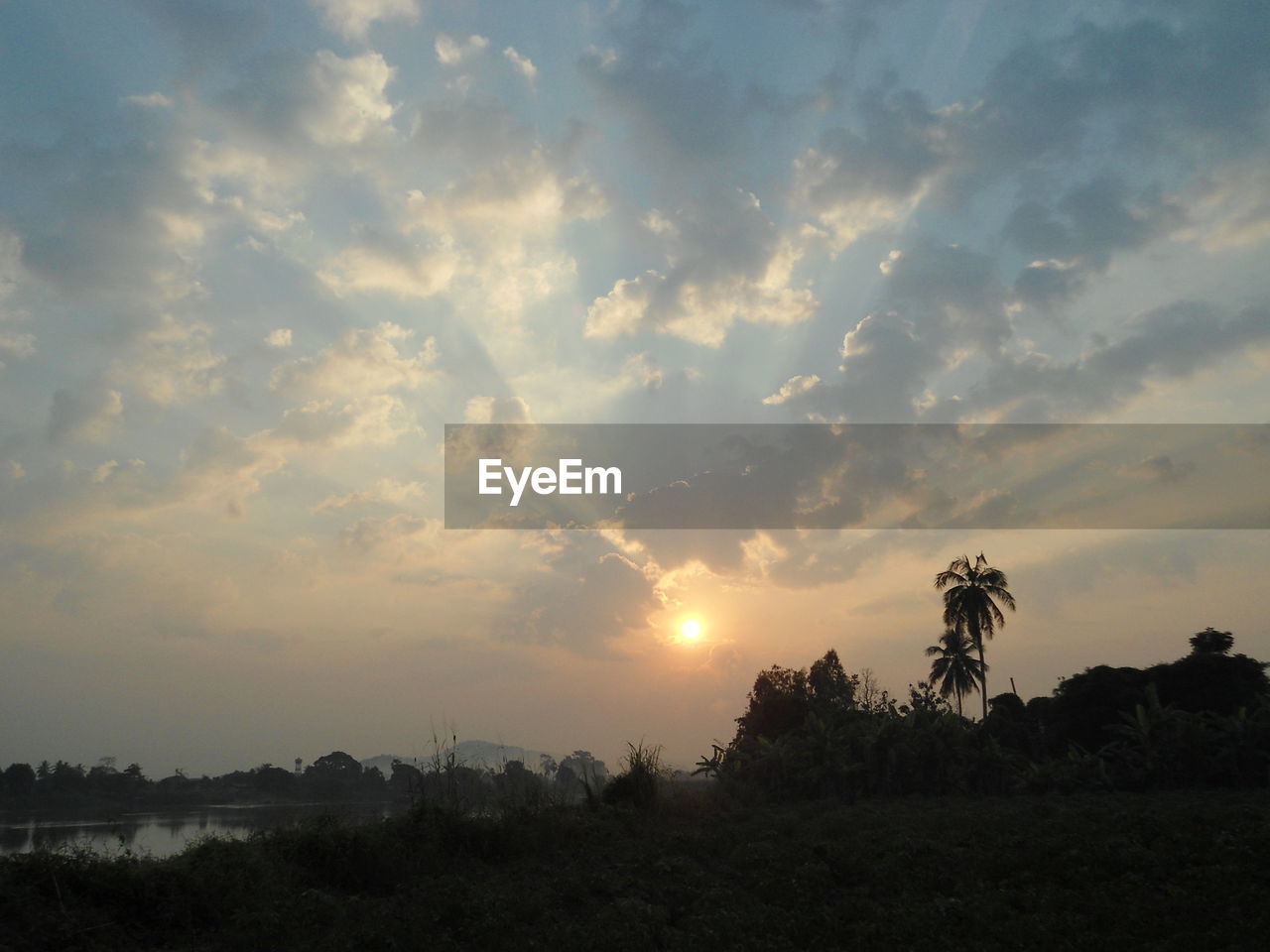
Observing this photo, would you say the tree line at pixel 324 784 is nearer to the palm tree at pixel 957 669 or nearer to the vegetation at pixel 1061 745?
the vegetation at pixel 1061 745

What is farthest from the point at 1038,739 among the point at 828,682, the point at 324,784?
the point at 324,784

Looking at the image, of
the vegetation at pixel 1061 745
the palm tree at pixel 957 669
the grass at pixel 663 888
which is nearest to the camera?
the grass at pixel 663 888

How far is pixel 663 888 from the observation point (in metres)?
16.6

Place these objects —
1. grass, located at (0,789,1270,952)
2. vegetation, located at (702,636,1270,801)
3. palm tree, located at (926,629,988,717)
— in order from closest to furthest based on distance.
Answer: grass, located at (0,789,1270,952), vegetation, located at (702,636,1270,801), palm tree, located at (926,629,988,717)

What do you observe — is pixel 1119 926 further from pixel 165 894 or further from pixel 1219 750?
pixel 1219 750

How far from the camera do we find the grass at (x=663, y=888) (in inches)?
497

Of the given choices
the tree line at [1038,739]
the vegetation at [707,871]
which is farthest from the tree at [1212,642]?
the vegetation at [707,871]

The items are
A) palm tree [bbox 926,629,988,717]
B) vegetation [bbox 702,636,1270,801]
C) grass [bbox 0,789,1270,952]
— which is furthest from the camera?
palm tree [bbox 926,629,988,717]

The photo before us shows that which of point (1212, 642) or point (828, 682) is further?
point (828, 682)

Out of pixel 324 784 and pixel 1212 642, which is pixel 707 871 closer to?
pixel 1212 642

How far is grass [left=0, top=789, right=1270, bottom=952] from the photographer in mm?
12617

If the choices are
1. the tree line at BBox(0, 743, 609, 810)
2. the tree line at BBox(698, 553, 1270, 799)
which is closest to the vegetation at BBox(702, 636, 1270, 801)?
the tree line at BBox(698, 553, 1270, 799)

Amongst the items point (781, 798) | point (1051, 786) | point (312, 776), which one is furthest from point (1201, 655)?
point (312, 776)

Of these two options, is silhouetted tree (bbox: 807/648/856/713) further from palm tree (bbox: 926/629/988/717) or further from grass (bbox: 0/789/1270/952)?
grass (bbox: 0/789/1270/952)
